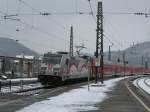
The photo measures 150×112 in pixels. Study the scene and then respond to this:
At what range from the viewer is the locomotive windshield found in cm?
5119

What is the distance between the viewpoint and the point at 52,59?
51531 millimetres

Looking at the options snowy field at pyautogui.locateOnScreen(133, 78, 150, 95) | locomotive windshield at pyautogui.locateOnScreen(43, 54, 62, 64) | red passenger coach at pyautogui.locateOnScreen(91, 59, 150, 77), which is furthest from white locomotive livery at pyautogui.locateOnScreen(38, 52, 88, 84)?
red passenger coach at pyautogui.locateOnScreen(91, 59, 150, 77)

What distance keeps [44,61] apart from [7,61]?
49.3ft

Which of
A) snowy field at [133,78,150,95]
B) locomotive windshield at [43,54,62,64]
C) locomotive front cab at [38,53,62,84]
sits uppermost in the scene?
locomotive windshield at [43,54,62,64]

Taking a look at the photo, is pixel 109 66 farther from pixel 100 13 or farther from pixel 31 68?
pixel 100 13

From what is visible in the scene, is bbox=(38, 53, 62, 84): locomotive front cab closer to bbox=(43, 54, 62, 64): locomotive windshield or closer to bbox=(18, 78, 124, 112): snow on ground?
bbox=(43, 54, 62, 64): locomotive windshield

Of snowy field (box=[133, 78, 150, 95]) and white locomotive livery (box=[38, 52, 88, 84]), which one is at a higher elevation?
white locomotive livery (box=[38, 52, 88, 84])

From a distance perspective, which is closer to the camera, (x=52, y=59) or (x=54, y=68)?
(x=54, y=68)

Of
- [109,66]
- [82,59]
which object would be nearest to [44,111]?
[82,59]

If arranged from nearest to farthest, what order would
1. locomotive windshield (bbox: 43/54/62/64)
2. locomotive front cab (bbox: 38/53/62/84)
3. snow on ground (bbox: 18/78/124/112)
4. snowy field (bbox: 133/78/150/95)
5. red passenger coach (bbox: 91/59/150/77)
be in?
snow on ground (bbox: 18/78/124/112)
snowy field (bbox: 133/78/150/95)
locomotive front cab (bbox: 38/53/62/84)
locomotive windshield (bbox: 43/54/62/64)
red passenger coach (bbox: 91/59/150/77)

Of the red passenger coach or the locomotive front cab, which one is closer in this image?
the locomotive front cab

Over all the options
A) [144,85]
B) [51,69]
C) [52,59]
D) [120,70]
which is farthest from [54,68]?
[120,70]

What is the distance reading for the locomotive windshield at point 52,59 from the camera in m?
51.2

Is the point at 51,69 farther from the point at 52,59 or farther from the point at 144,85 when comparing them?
Answer: the point at 144,85
